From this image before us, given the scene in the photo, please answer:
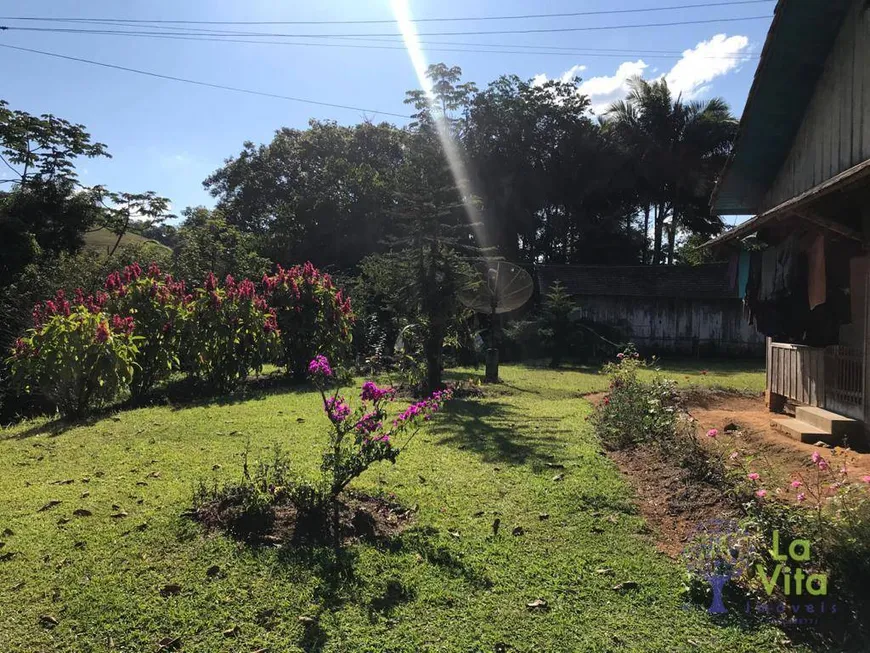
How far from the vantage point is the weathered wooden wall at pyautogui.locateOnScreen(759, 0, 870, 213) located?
20.1ft

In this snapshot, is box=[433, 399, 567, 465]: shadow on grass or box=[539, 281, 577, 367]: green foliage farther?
box=[539, 281, 577, 367]: green foliage

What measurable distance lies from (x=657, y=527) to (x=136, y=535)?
375 cm

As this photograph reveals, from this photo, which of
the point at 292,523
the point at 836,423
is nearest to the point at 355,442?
the point at 292,523

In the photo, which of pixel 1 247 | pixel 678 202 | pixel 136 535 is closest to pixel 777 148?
pixel 136 535

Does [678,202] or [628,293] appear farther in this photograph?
[678,202]

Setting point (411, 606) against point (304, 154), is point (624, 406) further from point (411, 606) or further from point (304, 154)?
point (304, 154)

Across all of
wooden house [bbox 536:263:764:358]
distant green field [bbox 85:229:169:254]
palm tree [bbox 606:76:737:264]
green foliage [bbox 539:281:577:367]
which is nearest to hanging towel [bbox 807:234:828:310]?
green foliage [bbox 539:281:577:367]

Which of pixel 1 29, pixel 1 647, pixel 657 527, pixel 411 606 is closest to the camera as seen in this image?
pixel 1 647

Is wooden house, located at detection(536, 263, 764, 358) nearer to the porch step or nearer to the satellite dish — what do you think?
the satellite dish

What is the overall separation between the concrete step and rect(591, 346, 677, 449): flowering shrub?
1.31 metres

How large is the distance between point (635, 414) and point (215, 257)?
58.8ft

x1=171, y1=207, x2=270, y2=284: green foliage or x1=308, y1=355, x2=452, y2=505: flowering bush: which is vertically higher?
x1=171, y1=207, x2=270, y2=284: green foliage

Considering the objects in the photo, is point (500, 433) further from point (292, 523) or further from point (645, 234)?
point (645, 234)

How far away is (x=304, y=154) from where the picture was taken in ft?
111
